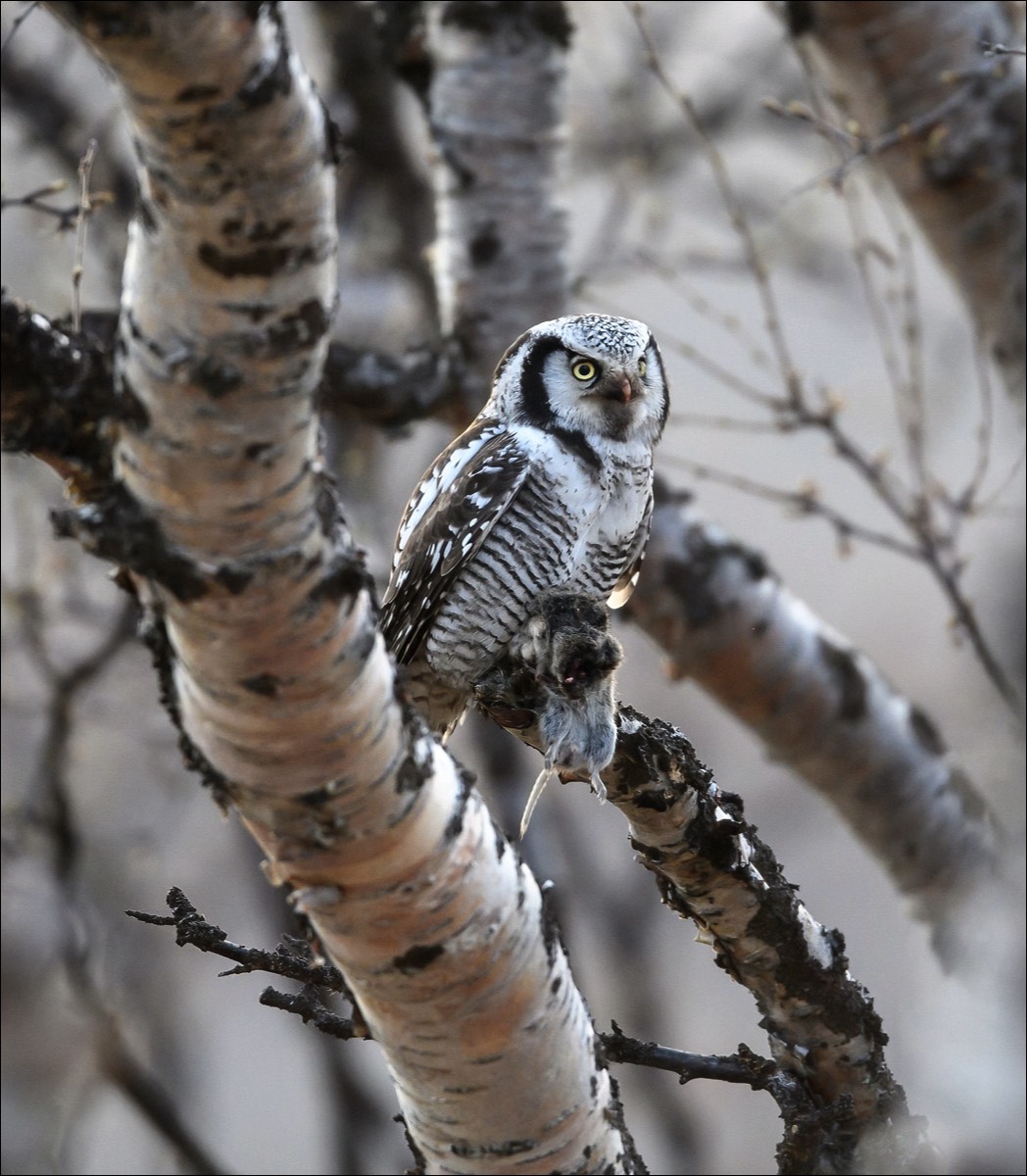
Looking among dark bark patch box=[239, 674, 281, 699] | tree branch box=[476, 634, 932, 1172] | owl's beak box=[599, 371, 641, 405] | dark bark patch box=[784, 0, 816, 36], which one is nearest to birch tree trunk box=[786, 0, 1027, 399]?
dark bark patch box=[784, 0, 816, 36]

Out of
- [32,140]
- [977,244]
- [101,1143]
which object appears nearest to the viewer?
[977,244]

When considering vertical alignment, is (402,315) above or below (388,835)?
above

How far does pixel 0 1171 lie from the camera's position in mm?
4570

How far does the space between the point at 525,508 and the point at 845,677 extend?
1.81 m

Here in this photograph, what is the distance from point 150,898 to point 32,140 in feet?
12.6

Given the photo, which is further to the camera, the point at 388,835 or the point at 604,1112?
the point at 604,1112

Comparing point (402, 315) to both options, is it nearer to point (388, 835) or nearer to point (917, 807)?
point (917, 807)

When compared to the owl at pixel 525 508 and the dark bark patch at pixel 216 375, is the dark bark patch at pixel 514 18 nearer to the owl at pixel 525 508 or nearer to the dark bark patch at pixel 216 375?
the owl at pixel 525 508

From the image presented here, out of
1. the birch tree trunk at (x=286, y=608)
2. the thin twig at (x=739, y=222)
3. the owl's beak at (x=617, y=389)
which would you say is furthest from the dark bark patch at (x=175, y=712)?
the thin twig at (x=739, y=222)

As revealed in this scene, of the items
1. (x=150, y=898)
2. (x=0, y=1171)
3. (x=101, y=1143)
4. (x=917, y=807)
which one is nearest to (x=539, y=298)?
(x=917, y=807)

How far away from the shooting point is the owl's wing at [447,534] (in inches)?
121

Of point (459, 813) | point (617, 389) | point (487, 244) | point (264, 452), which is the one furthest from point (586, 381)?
point (264, 452)

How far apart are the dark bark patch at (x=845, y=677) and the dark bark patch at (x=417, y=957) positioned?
119 inches

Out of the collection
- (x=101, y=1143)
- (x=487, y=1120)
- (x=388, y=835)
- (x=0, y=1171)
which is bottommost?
(x=487, y=1120)
